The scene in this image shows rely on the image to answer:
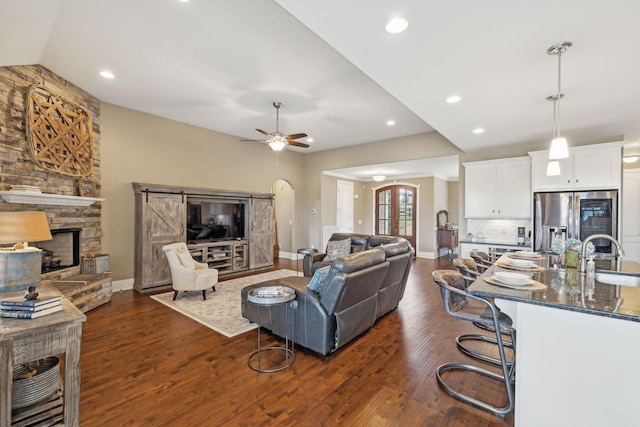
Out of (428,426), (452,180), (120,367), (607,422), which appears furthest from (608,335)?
(452,180)

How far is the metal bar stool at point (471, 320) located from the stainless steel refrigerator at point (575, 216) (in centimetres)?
307

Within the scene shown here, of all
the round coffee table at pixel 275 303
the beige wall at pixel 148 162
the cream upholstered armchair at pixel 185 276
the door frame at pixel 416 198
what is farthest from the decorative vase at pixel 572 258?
the door frame at pixel 416 198

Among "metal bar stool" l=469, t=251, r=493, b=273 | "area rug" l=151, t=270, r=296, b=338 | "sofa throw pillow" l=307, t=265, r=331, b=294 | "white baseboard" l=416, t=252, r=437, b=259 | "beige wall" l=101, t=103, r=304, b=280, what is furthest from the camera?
"white baseboard" l=416, t=252, r=437, b=259

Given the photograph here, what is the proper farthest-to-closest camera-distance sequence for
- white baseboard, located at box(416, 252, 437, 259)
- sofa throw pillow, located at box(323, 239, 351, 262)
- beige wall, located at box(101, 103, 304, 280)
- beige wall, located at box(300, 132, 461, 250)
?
white baseboard, located at box(416, 252, 437, 259), beige wall, located at box(300, 132, 461, 250), sofa throw pillow, located at box(323, 239, 351, 262), beige wall, located at box(101, 103, 304, 280)

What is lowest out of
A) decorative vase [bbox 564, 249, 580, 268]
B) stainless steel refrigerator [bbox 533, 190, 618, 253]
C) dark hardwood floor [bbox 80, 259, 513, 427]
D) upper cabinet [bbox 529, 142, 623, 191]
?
dark hardwood floor [bbox 80, 259, 513, 427]

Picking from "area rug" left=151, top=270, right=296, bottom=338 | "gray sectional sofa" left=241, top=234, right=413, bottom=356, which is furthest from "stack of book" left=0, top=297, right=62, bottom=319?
"area rug" left=151, top=270, right=296, bottom=338

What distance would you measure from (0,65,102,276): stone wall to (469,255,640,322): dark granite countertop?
505cm

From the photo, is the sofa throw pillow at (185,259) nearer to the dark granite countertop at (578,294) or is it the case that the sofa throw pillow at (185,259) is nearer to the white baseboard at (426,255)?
the dark granite countertop at (578,294)

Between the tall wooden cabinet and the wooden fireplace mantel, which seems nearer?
the wooden fireplace mantel

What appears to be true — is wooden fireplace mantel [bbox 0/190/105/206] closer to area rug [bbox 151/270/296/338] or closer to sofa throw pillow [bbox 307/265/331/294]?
area rug [bbox 151/270/296/338]

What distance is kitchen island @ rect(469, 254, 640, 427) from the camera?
1504 millimetres

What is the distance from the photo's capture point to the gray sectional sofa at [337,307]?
275 centimetres

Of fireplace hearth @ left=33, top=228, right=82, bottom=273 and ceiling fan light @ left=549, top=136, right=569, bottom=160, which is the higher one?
ceiling fan light @ left=549, top=136, right=569, bottom=160

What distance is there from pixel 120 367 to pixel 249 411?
56.8 inches
